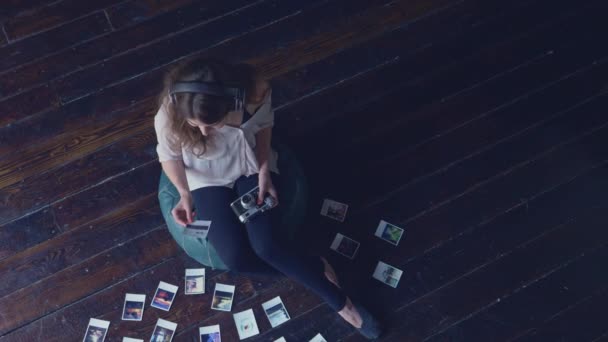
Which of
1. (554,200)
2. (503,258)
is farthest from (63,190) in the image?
(554,200)

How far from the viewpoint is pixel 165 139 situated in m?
2.10

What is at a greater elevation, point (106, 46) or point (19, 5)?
point (19, 5)

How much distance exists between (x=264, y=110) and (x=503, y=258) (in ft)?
4.99

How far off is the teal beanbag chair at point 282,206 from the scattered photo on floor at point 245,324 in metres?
0.27

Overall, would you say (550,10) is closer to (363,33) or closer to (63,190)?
(363,33)

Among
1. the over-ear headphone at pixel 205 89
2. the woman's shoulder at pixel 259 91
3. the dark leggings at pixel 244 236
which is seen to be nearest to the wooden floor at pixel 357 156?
the dark leggings at pixel 244 236

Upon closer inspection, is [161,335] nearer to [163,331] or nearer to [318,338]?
[163,331]

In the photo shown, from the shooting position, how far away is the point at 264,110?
2209 mm

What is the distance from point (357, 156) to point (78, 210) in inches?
60.7

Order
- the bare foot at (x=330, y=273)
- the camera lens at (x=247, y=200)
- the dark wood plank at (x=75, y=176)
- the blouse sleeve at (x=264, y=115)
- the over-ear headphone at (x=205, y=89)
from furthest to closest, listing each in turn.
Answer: the dark wood plank at (x=75, y=176), the bare foot at (x=330, y=273), the camera lens at (x=247, y=200), the blouse sleeve at (x=264, y=115), the over-ear headphone at (x=205, y=89)

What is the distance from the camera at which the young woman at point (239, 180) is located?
2066 mm

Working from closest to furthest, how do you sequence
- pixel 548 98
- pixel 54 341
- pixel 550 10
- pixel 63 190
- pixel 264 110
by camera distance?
pixel 264 110
pixel 54 341
pixel 63 190
pixel 548 98
pixel 550 10

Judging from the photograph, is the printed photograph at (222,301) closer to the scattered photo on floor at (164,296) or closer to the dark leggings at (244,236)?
the scattered photo on floor at (164,296)

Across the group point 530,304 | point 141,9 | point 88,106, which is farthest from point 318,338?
point 141,9
